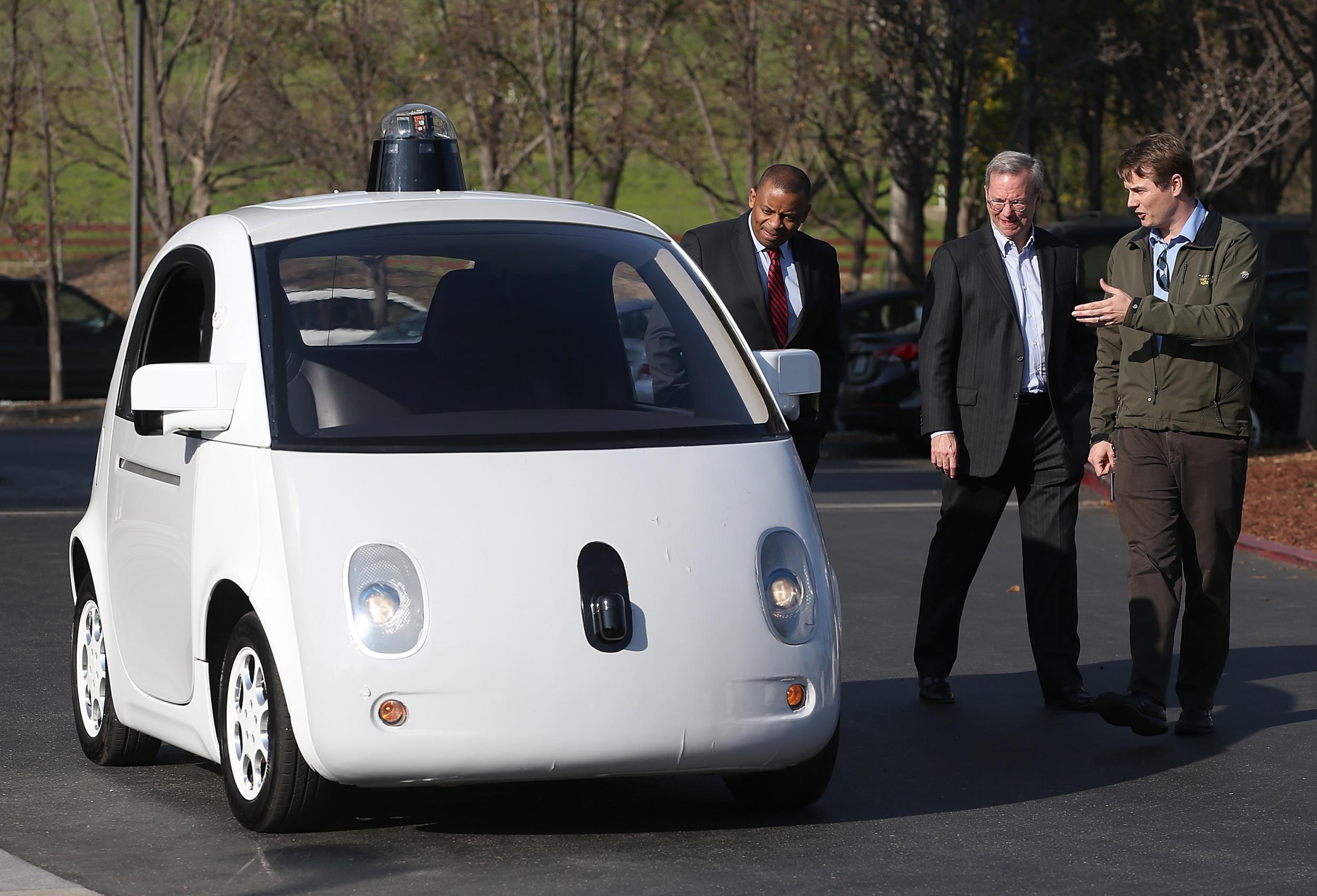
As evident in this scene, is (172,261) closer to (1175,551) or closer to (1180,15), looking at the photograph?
(1175,551)

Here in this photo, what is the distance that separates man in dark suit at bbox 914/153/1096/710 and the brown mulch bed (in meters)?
4.05

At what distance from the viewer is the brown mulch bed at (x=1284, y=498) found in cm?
1292

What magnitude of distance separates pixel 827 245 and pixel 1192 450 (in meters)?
1.64

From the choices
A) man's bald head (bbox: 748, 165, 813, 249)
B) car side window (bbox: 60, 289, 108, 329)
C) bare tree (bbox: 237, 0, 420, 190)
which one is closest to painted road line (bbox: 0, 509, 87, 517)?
man's bald head (bbox: 748, 165, 813, 249)

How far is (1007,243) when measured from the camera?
7.70 metres

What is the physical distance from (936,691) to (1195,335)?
5.66 ft

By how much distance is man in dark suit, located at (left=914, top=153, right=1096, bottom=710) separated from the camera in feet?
25.0

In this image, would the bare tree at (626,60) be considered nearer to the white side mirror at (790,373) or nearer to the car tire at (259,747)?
the white side mirror at (790,373)

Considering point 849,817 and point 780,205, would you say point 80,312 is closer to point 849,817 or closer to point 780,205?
point 780,205

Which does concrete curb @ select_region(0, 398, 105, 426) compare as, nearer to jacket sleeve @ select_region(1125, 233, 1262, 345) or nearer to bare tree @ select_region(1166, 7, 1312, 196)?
bare tree @ select_region(1166, 7, 1312, 196)

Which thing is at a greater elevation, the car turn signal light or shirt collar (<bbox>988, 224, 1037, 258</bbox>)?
shirt collar (<bbox>988, 224, 1037, 258</bbox>)

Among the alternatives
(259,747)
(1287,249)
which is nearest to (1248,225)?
(1287,249)

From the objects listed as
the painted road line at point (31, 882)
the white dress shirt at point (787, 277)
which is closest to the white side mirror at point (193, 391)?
the painted road line at point (31, 882)

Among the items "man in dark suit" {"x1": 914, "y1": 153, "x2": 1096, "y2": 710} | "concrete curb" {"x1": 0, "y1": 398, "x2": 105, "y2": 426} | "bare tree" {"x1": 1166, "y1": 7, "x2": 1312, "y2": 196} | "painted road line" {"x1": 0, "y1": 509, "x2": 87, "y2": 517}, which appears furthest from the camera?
"bare tree" {"x1": 1166, "y1": 7, "x2": 1312, "y2": 196}
